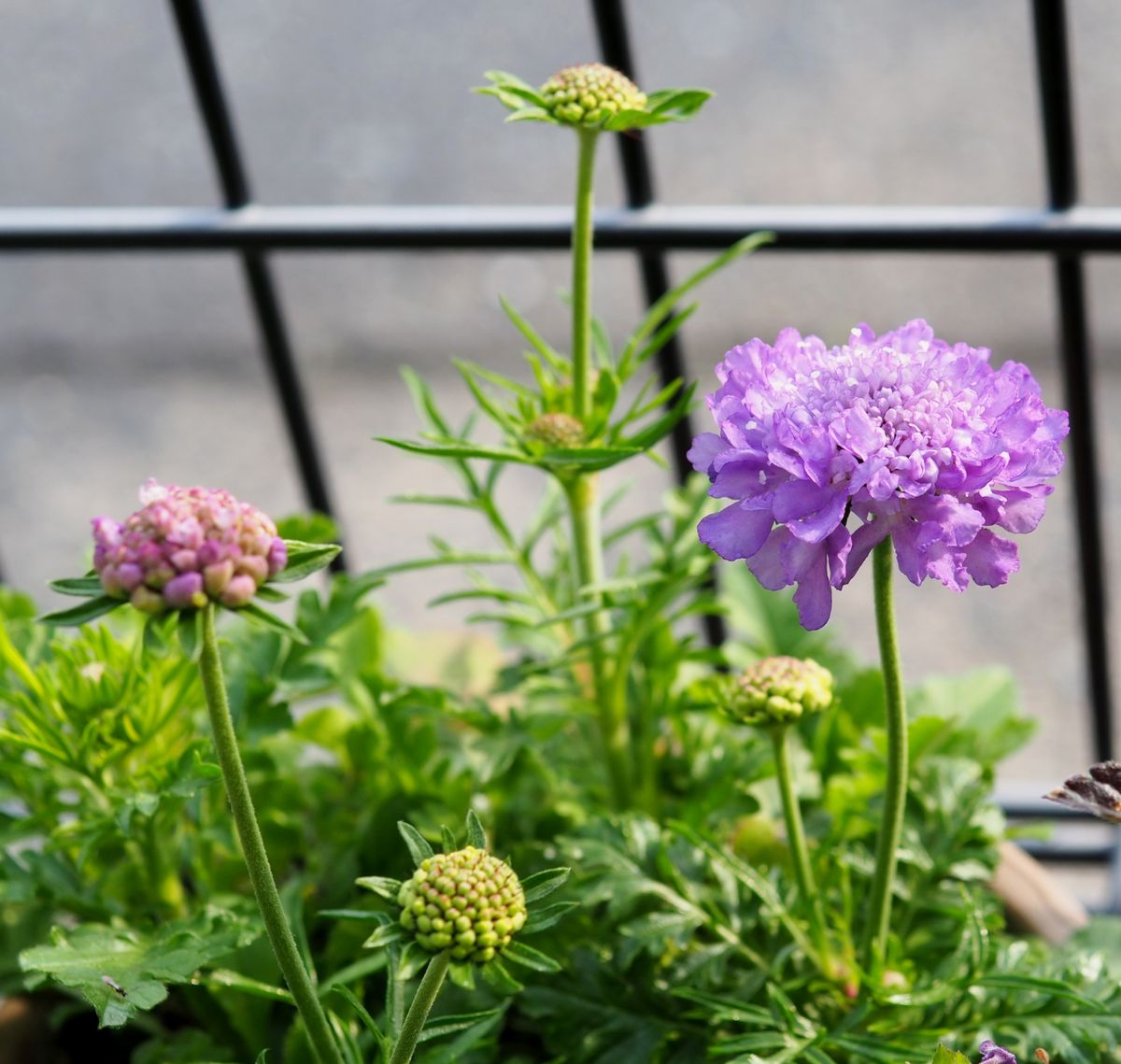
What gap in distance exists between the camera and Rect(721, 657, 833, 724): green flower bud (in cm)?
83

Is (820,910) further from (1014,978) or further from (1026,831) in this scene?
(1026,831)

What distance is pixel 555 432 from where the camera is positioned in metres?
0.87

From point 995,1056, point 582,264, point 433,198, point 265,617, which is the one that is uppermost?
point 433,198

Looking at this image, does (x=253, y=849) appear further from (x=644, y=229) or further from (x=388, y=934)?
(x=644, y=229)

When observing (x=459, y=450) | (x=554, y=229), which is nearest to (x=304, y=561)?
(x=459, y=450)

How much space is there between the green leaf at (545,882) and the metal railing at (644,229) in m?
0.64

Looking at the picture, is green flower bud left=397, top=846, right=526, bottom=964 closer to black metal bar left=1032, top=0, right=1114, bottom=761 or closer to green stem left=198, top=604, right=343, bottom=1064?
green stem left=198, top=604, right=343, bottom=1064

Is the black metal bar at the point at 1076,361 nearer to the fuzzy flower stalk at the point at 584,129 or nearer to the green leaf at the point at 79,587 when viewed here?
the fuzzy flower stalk at the point at 584,129

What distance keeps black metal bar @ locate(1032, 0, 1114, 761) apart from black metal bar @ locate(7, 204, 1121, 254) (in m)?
0.04

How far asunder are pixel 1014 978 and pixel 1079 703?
1.70m

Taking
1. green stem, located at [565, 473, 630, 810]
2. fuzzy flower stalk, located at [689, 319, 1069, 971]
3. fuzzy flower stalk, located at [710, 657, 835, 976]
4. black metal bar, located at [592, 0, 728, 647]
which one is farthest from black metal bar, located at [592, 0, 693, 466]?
fuzzy flower stalk, located at [689, 319, 1069, 971]

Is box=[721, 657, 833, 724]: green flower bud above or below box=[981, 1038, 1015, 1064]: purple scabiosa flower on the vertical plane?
above

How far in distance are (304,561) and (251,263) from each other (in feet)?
2.42

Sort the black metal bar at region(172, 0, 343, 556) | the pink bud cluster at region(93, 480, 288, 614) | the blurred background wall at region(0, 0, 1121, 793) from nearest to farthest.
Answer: the pink bud cluster at region(93, 480, 288, 614)
the black metal bar at region(172, 0, 343, 556)
the blurred background wall at region(0, 0, 1121, 793)
